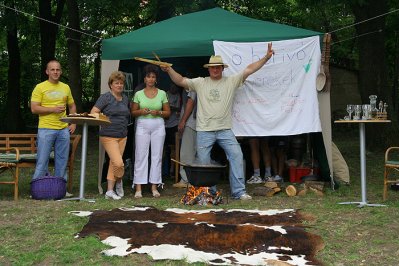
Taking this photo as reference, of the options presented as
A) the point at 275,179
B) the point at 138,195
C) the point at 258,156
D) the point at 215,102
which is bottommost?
the point at 138,195

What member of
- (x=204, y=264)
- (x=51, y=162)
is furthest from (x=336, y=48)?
(x=204, y=264)

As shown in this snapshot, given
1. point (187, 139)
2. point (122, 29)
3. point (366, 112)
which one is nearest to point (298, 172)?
point (187, 139)

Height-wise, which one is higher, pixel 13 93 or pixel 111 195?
pixel 13 93

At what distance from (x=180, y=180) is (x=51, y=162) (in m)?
1.90

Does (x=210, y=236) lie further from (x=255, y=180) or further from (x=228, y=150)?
(x=255, y=180)

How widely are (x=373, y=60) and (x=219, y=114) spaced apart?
5.85m

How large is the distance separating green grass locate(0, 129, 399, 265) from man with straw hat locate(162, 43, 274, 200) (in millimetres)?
428

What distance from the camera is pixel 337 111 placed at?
65.8ft

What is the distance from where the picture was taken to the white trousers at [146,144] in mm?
6309

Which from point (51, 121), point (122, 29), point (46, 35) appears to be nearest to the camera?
point (51, 121)

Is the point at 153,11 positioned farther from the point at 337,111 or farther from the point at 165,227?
the point at 337,111

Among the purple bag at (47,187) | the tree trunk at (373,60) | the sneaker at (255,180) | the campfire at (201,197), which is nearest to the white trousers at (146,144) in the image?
the campfire at (201,197)

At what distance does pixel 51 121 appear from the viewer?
606 cm

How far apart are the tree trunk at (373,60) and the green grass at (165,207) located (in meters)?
3.81
